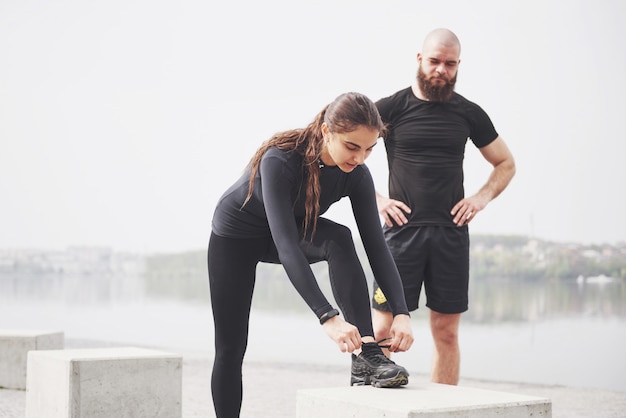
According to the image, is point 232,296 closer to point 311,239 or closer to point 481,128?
point 311,239

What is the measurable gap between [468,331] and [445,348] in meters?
11.7

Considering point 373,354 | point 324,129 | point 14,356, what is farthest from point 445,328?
point 14,356

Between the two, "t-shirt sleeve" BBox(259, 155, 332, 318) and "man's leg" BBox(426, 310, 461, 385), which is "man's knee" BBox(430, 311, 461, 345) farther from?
"t-shirt sleeve" BBox(259, 155, 332, 318)

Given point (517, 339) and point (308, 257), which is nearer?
point (308, 257)

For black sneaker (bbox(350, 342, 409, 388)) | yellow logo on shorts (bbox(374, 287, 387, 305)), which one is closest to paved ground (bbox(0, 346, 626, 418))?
yellow logo on shorts (bbox(374, 287, 387, 305))

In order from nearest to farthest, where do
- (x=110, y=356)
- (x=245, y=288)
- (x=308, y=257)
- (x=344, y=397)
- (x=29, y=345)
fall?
(x=344, y=397), (x=308, y=257), (x=245, y=288), (x=110, y=356), (x=29, y=345)

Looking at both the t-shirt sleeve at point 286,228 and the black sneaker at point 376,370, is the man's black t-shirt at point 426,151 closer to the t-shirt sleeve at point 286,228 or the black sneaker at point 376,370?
the t-shirt sleeve at point 286,228

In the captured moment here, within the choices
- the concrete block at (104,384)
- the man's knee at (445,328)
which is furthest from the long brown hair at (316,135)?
the man's knee at (445,328)

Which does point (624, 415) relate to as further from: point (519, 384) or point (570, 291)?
point (570, 291)

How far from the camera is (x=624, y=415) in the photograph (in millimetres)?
5047

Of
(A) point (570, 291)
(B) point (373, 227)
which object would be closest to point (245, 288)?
(B) point (373, 227)

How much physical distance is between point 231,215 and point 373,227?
0.54 metres

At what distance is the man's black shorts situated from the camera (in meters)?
4.12

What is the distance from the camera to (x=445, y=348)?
424 cm
